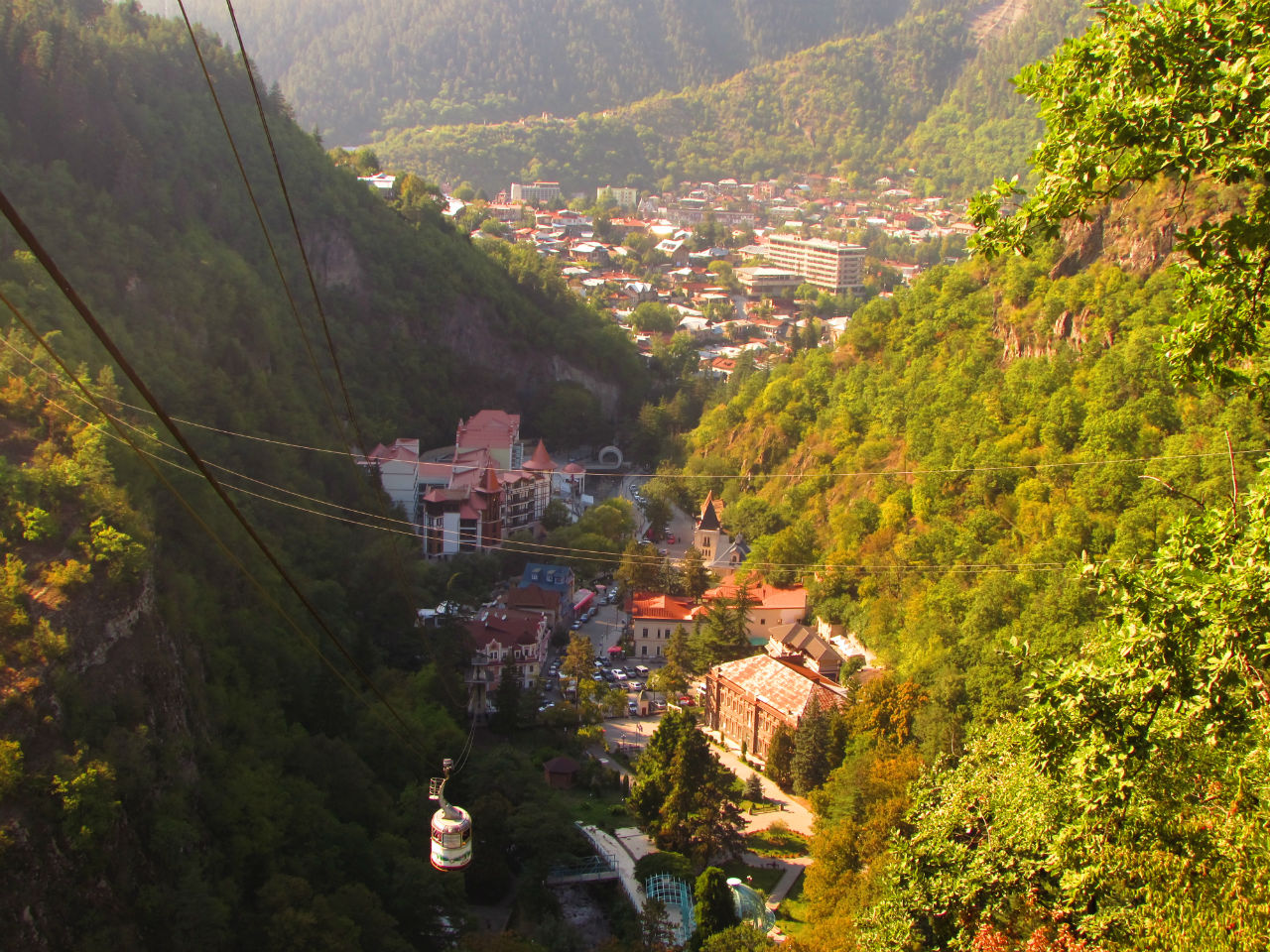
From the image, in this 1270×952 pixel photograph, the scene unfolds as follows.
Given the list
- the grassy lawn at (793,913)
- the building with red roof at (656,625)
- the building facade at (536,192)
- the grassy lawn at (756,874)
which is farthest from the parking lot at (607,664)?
the building facade at (536,192)

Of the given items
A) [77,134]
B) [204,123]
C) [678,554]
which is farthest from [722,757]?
[204,123]

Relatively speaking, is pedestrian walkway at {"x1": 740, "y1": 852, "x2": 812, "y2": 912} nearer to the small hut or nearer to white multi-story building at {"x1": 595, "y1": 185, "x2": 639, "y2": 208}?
the small hut

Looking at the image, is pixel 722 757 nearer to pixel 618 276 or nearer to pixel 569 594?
pixel 569 594

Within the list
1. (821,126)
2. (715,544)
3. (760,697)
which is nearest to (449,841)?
(760,697)

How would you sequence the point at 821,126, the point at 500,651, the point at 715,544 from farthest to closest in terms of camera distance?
the point at 821,126 → the point at 715,544 → the point at 500,651

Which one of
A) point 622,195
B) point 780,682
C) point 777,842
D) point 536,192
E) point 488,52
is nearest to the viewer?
point 777,842

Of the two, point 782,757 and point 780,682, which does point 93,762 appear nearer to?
point 782,757
